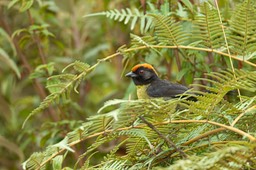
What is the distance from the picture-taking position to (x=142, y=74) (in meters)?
4.26

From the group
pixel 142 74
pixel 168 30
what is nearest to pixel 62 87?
pixel 168 30

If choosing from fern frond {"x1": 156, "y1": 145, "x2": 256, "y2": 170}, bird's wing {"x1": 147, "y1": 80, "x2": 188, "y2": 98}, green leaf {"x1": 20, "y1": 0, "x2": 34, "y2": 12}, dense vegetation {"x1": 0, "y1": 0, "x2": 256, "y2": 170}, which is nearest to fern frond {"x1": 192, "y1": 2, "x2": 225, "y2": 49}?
dense vegetation {"x1": 0, "y1": 0, "x2": 256, "y2": 170}

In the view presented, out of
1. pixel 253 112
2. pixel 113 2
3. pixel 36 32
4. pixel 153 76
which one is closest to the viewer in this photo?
pixel 253 112

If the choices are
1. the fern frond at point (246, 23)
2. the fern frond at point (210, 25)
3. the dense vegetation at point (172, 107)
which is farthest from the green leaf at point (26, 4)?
the fern frond at point (246, 23)

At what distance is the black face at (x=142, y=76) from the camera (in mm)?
4191

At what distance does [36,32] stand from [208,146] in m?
2.21

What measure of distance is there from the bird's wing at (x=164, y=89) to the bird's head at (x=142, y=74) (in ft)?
0.18

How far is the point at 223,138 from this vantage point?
191 centimetres

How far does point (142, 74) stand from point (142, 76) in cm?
2

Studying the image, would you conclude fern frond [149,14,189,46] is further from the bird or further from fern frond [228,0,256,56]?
the bird

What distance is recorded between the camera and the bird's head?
4.13m

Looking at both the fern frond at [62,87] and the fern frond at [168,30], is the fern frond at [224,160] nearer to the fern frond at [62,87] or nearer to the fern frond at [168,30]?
the fern frond at [62,87]

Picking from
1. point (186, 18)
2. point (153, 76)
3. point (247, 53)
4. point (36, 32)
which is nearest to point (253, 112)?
point (247, 53)

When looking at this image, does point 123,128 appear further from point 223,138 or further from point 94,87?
point 94,87
